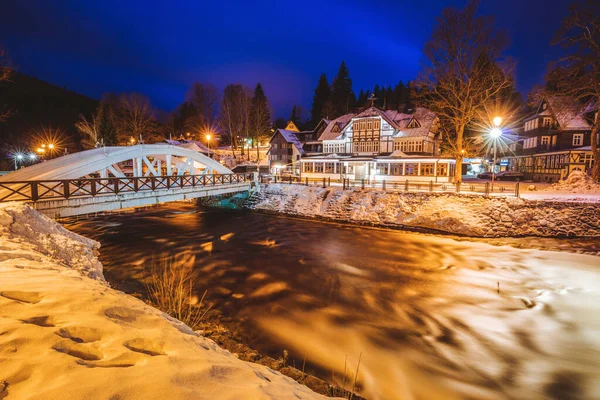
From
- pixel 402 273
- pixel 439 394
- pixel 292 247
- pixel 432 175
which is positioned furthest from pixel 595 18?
pixel 439 394

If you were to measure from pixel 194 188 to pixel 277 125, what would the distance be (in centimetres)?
6220

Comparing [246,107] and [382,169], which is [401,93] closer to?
[246,107]

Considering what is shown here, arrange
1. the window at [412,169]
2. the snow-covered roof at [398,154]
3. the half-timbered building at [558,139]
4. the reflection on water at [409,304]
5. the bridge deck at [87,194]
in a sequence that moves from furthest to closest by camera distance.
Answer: the snow-covered roof at [398,154], the window at [412,169], the half-timbered building at [558,139], the bridge deck at [87,194], the reflection on water at [409,304]

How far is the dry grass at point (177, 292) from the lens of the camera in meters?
8.27

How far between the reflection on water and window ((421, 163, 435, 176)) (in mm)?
14358

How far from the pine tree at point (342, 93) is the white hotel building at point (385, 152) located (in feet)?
90.0

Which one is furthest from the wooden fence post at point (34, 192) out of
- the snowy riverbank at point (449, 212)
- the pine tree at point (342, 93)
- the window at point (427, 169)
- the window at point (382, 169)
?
the pine tree at point (342, 93)

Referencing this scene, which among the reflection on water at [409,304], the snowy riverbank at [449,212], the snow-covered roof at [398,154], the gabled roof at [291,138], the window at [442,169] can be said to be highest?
the gabled roof at [291,138]

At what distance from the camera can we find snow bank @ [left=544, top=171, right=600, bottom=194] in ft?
69.3

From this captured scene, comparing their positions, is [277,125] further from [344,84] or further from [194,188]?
[194,188]

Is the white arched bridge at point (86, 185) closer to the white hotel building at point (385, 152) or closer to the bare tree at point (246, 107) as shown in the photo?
the white hotel building at point (385, 152)

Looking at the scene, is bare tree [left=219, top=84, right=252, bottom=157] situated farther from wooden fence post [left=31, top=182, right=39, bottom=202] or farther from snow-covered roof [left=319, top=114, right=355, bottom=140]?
wooden fence post [left=31, top=182, right=39, bottom=202]

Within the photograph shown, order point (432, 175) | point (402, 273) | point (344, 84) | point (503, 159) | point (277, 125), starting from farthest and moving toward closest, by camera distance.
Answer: point (277, 125)
point (344, 84)
point (503, 159)
point (432, 175)
point (402, 273)

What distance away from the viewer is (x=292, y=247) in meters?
16.9
